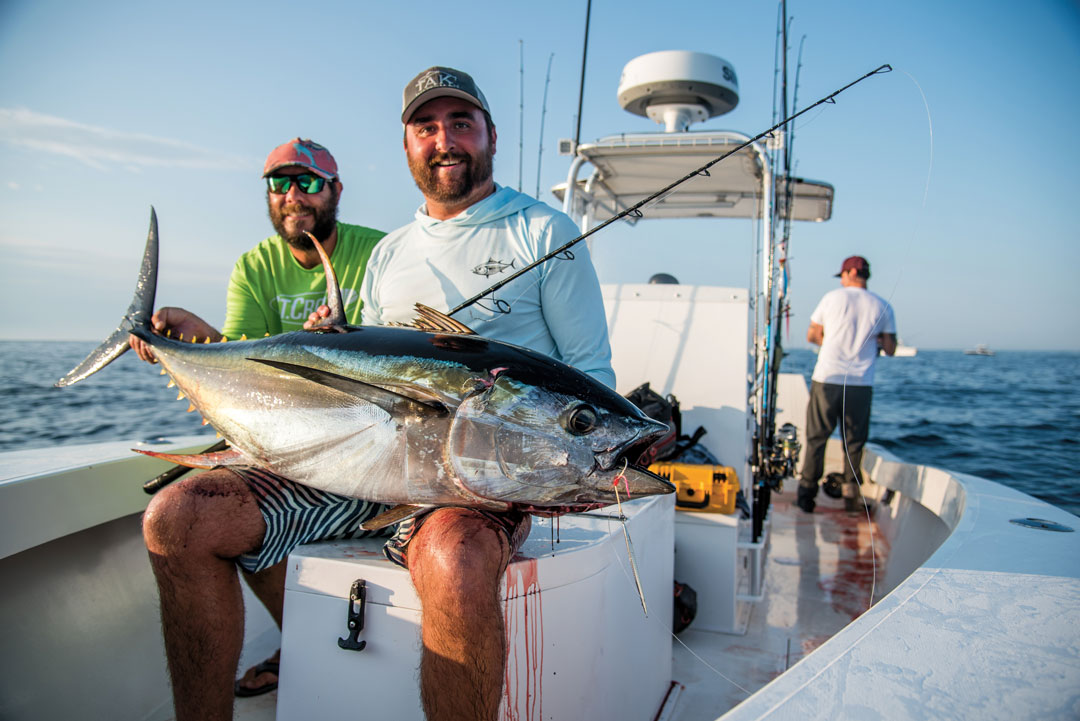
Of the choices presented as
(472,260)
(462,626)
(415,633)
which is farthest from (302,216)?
(462,626)

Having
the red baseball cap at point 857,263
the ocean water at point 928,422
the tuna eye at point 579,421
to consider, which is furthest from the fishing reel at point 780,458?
the ocean water at point 928,422

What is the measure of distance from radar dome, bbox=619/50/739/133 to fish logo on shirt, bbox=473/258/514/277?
2.62 metres

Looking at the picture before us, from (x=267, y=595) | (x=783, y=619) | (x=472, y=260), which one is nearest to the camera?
(x=472, y=260)

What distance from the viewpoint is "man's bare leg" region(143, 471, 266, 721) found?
5.15 feet

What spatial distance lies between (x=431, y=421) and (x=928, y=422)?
17.6m

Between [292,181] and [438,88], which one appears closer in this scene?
[438,88]

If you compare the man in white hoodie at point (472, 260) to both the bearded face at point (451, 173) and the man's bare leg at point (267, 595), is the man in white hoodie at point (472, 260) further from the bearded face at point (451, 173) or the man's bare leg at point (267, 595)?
the man's bare leg at point (267, 595)

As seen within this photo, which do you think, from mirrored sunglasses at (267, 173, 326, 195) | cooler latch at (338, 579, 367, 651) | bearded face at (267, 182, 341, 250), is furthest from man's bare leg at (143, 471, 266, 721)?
mirrored sunglasses at (267, 173, 326, 195)

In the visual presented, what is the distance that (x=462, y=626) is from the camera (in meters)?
1.33

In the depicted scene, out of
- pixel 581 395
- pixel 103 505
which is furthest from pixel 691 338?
pixel 103 505

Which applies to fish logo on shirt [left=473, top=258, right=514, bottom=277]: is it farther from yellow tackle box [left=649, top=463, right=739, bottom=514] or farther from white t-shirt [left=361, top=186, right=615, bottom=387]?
yellow tackle box [left=649, top=463, right=739, bottom=514]

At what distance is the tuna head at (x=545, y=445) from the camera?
1251mm

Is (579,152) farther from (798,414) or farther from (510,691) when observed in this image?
(798,414)

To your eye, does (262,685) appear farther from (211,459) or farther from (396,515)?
(396,515)
